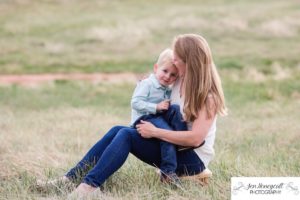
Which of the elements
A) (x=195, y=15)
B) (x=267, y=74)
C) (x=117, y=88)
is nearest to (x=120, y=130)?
(x=117, y=88)

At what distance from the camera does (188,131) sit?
439 centimetres

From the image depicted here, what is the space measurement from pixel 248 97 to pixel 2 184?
747 cm

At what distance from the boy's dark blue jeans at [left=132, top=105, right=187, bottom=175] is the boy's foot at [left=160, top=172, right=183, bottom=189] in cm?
2

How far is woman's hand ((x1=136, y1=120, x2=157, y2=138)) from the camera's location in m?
4.41

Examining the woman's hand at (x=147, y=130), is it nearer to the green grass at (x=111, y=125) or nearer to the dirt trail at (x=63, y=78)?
the green grass at (x=111, y=125)

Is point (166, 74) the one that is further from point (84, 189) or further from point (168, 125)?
point (84, 189)

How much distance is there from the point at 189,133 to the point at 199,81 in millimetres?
343

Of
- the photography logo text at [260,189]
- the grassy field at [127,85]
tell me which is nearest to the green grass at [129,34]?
the grassy field at [127,85]

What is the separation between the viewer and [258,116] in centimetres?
943

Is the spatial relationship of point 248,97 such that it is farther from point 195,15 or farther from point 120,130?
point 195,15

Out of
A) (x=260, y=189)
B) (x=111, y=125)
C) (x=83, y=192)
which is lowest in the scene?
(x=111, y=125)

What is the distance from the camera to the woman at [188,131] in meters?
4.34

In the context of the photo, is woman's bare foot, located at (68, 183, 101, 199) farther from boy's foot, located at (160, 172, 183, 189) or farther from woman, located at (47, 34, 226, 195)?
boy's foot, located at (160, 172, 183, 189)

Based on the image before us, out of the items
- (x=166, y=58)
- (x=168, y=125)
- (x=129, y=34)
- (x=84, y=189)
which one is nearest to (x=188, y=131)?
(x=168, y=125)
